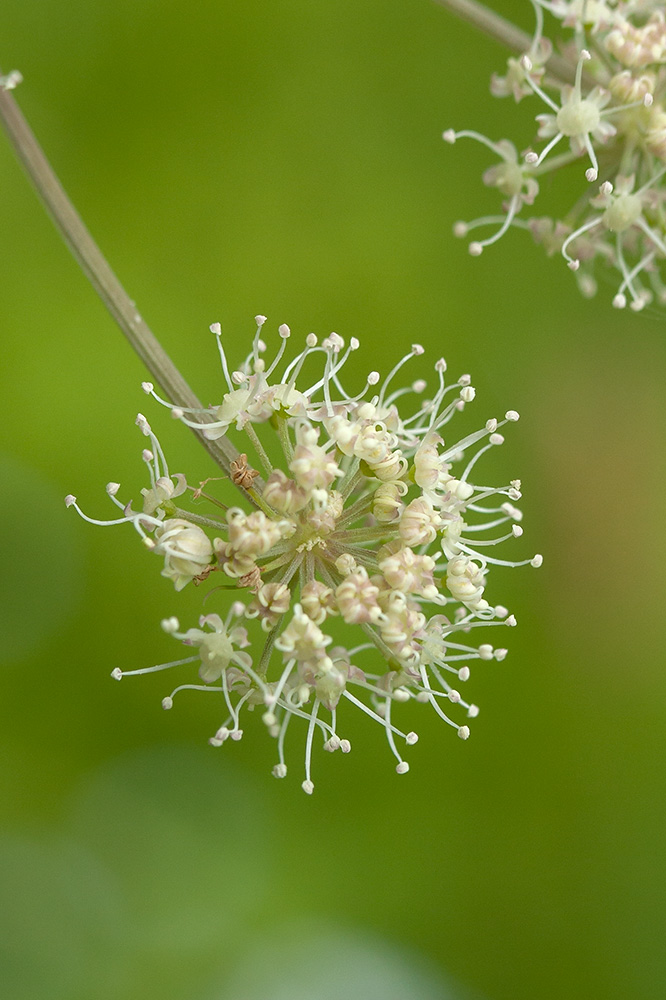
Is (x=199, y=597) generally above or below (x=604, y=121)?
below

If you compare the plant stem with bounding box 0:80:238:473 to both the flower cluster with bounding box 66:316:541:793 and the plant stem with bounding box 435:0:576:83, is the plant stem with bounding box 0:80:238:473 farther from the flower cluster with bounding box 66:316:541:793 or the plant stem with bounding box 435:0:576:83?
the plant stem with bounding box 435:0:576:83

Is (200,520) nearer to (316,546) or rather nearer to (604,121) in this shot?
(316,546)

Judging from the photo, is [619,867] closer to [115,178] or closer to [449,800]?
[449,800]

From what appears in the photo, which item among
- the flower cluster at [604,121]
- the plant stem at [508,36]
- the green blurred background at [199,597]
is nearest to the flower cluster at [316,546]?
the flower cluster at [604,121]

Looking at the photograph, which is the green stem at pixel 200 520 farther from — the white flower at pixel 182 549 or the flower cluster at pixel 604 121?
the flower cluster at pixel 604 121

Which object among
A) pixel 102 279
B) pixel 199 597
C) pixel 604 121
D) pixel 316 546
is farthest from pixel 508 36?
pixel 199 597

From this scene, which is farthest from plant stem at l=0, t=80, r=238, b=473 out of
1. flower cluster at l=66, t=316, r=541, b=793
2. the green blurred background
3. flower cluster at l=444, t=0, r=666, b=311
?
the green blurred background

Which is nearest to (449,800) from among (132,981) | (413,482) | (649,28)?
(132,981)
